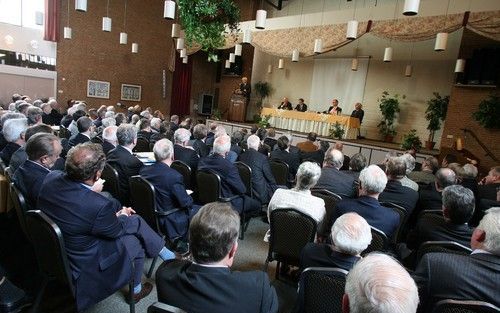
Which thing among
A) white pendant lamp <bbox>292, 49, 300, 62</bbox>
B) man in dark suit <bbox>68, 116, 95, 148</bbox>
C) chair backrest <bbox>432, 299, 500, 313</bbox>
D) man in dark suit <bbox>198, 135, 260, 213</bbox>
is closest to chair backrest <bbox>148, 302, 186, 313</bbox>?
chair backrest <bbox>432, 299, 500, 313</bbox>

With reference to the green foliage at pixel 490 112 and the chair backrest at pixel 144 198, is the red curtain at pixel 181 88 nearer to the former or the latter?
the green foliage at pixel 490 112

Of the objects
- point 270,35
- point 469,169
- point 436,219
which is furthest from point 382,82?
point 436,219

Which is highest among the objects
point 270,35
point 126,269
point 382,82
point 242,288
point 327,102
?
point 270,35

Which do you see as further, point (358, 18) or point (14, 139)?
point (358, 18)

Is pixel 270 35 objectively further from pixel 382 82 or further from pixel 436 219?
pixel 436 219

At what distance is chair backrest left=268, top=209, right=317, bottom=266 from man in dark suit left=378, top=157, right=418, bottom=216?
3.55 feet

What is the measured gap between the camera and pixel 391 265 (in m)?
0.96

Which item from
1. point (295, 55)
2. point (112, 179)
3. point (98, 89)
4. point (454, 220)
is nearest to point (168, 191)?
point (112, 179)

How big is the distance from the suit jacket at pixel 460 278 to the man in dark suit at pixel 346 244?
0.33m

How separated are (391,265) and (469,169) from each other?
12.3ft

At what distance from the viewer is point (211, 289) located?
1251 millimetres

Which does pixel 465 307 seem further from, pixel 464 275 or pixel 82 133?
pixel 82 133

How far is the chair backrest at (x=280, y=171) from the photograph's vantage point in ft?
15.4

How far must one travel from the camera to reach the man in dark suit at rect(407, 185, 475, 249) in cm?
222
